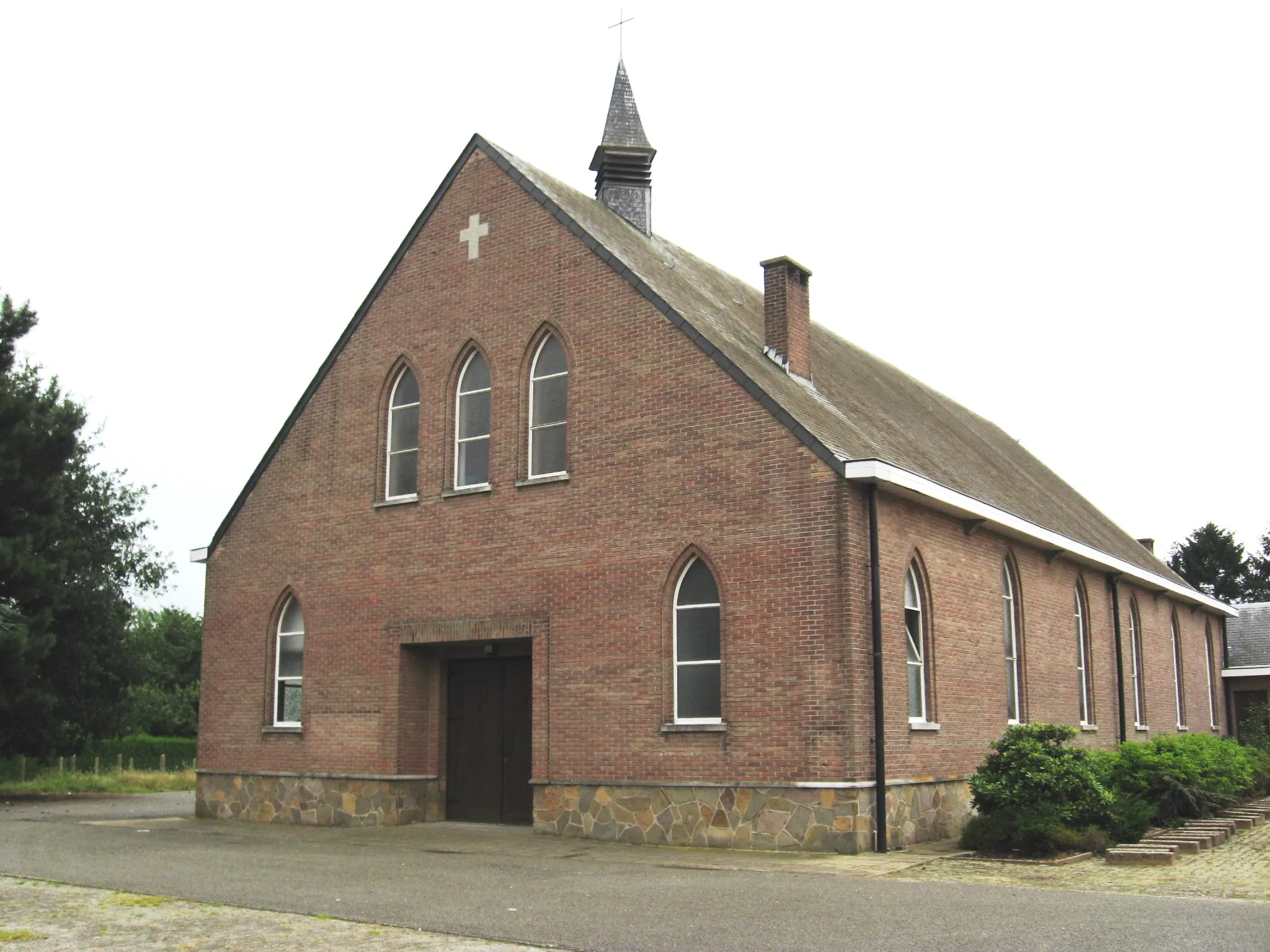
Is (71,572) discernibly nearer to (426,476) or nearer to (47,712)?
(47,712)

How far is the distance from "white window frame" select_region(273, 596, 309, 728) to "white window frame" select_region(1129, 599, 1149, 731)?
51.5ft

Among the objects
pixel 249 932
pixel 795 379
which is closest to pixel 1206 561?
pixel 795 379

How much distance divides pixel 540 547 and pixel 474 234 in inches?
199

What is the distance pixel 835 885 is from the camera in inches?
464

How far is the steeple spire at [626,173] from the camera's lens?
22.4 metres

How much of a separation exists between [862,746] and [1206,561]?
54.8m

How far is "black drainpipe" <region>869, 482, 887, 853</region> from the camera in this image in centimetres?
1489

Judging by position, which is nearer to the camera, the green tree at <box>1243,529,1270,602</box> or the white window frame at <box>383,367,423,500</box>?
the white window frame at <box>383,367,423,500</box>

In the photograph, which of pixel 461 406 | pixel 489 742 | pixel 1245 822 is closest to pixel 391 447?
pixel 461 406

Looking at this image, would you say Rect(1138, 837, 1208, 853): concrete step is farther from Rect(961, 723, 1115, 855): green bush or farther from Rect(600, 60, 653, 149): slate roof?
Rect(600, 60, 653, 149): slate roof

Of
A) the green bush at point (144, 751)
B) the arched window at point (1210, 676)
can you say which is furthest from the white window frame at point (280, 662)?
the arched window at point (1210, 676)

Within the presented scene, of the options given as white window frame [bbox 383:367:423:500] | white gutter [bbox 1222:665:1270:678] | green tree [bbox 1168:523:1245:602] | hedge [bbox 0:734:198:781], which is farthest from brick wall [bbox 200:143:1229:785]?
green tree [bbox 1168:523:1245:602]

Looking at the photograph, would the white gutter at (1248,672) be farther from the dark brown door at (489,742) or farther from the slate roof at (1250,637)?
the dark brown door at (489,742)

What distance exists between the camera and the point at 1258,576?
2489 inches
